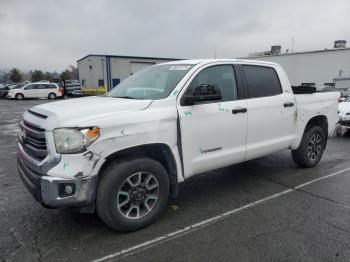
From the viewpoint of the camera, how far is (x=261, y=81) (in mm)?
4816

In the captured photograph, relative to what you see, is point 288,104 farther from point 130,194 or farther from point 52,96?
point 52,96

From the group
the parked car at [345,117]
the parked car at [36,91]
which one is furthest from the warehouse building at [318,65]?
the parked car at [36,91]

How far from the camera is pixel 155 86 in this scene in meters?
4.07

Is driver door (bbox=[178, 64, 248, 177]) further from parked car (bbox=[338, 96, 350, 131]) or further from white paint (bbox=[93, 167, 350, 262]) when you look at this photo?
parked car (bbox=[338, 96, 350, 131])

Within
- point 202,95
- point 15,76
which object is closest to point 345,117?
point 202,95

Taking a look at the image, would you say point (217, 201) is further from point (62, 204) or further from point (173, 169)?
point (62, 204)

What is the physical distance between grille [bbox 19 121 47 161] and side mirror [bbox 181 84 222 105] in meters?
1.60

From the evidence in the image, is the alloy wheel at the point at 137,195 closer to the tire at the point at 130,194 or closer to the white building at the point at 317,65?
the tire at the point at 130,194

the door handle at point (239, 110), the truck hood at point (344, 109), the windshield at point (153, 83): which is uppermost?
the windshield at point (153, 83)

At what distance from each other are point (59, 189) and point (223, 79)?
261 centimetres

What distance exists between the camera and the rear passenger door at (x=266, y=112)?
451 cm

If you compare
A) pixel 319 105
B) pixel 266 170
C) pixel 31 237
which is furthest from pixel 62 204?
pixel 319 105

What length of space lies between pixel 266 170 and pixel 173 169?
9.16ft

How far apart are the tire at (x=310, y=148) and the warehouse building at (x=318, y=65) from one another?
24110mm
